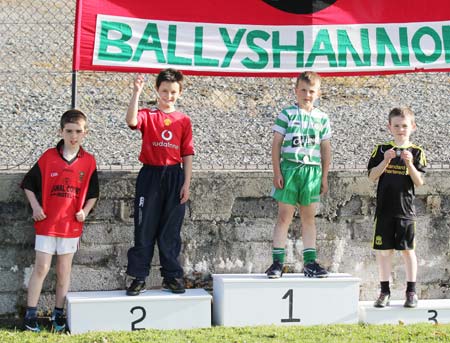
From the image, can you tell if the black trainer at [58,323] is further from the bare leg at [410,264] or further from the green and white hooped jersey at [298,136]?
the bare leg at [410,264]

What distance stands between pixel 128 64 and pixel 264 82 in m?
6.65

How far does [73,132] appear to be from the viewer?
548cm

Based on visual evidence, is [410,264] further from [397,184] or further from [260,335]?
[260,335]

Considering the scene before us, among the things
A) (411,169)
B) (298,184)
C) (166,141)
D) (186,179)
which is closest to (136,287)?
(186,179)

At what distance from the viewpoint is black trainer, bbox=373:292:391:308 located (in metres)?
5.79

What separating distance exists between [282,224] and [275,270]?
36cm

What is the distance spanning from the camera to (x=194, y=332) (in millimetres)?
5367

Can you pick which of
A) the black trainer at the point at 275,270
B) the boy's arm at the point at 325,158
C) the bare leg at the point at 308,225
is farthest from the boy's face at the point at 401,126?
the black trainer at the point at 275,270

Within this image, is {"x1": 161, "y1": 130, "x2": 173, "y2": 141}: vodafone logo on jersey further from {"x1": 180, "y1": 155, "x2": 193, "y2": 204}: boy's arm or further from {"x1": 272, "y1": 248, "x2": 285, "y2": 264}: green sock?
{"x1": 272, "y1": 248, "x2": 285, "y2": 264}: green sock

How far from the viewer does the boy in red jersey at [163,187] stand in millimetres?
5594

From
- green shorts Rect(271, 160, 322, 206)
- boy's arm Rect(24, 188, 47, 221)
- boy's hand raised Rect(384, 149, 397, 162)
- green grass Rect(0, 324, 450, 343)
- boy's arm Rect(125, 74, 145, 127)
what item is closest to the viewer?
green grass Rect(0, 324, 450, 343)

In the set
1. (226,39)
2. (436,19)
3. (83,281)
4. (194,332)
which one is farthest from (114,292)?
(436,19)

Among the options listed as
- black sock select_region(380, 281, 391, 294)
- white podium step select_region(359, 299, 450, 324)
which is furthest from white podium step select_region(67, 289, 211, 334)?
black sock select_region(380, 281, 391, 294)

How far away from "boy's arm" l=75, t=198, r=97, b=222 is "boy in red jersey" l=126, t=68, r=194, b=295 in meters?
0.33
